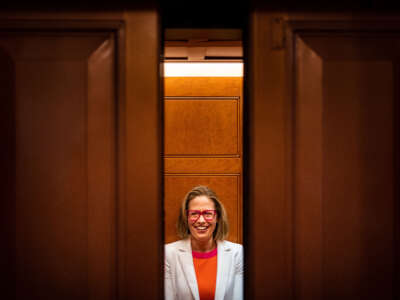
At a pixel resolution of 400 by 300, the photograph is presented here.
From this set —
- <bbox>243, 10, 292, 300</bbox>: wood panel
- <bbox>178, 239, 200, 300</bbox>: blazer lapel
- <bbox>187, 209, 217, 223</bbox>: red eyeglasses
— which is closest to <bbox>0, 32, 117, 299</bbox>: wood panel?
<bbox>243, 10, 292, 300</bbox>: wood panel

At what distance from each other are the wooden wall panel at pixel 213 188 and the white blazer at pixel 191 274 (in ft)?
4.20

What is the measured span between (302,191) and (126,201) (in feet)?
2.16

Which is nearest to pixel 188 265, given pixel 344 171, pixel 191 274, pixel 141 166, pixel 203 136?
pixel 191 274

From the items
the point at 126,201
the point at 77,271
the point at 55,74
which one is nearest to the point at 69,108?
the point at 55,74

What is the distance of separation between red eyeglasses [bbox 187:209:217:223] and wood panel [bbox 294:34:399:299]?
128 cm

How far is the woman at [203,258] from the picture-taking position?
2.47 metres

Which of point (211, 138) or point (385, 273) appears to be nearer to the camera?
point (385, 273)

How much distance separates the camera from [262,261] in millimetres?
1341

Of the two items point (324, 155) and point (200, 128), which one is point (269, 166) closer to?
point (324, 155)

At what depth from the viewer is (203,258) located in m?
2.59

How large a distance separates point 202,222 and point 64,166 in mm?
1408

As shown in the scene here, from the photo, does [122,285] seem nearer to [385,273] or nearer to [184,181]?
[385,273]

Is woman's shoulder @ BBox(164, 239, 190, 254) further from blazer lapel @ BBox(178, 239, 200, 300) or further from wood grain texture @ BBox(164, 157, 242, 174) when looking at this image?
wood grain texture @ BBox(164, 157, 242, 174)

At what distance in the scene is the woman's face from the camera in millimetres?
2555
